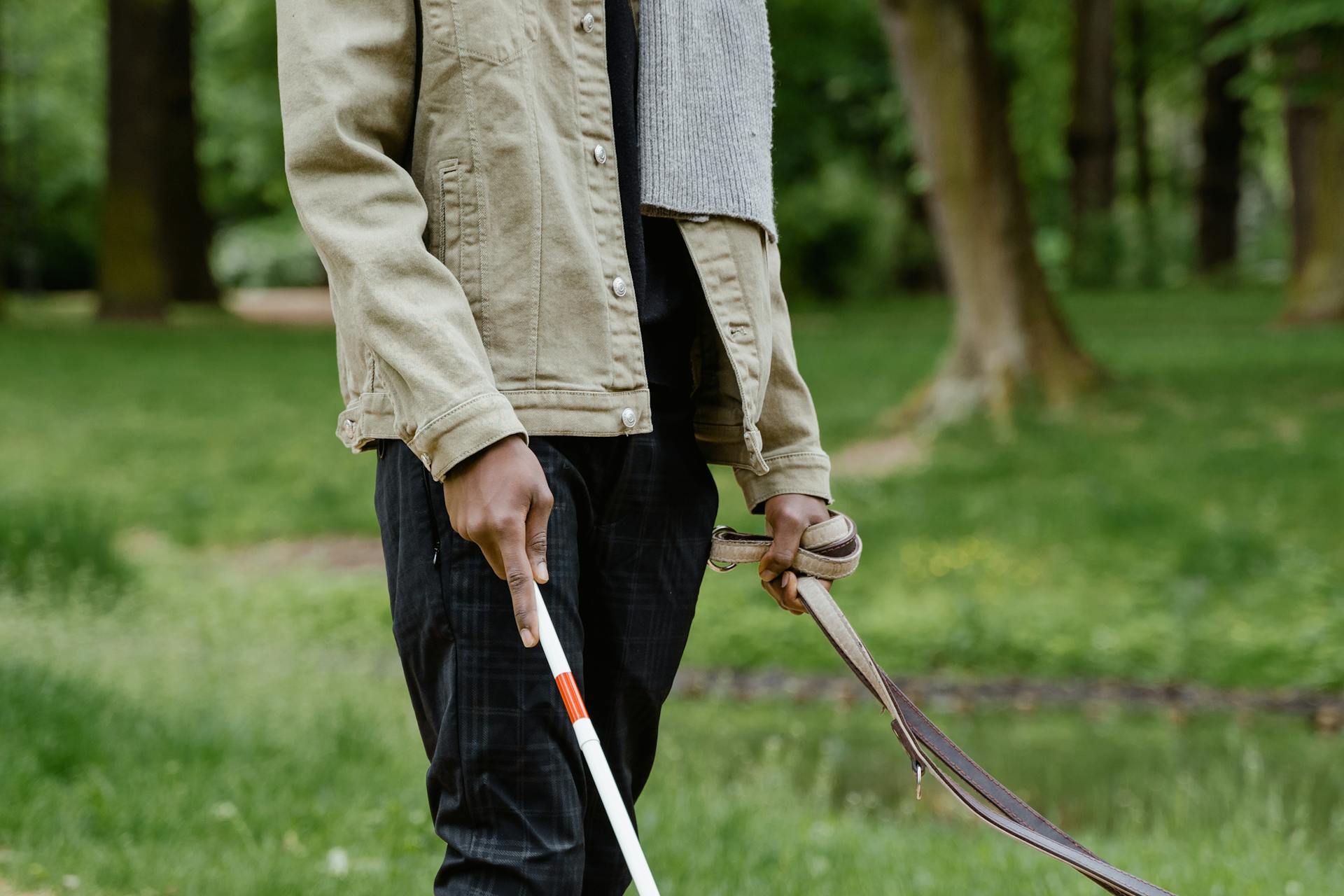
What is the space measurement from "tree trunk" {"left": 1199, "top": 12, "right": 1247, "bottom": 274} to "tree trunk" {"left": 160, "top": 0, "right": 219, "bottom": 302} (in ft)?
61.9

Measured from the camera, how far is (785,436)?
93.7 inches

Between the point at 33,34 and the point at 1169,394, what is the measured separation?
26634 millimetres

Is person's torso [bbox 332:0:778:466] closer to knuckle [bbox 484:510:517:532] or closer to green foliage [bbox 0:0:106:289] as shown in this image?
knuckle [bbox 484:510:517:532]

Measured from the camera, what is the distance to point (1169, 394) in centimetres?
1209

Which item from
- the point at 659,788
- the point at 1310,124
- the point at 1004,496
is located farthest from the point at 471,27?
the point at 1310,124

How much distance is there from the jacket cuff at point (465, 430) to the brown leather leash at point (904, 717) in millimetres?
606

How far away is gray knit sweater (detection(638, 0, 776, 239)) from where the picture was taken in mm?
2070

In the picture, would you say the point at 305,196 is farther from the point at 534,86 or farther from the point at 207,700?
the point at 207,700

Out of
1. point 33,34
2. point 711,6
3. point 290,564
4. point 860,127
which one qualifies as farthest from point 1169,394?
point 33,34

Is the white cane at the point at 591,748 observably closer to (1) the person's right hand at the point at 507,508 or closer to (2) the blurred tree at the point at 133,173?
(1) the person's right hand at the point at 507,508

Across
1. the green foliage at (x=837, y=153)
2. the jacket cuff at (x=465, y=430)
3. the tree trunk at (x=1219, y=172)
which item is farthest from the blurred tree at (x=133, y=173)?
the tree trunk at (x=1219, y=172)

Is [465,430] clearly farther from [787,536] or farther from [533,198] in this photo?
[787,536]

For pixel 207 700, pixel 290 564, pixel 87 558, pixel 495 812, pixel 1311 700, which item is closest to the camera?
pixel 495 812

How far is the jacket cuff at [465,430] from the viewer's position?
1.77 meters
